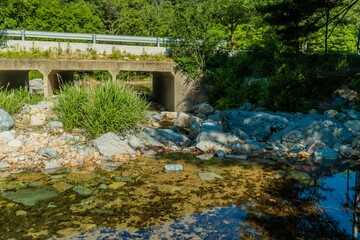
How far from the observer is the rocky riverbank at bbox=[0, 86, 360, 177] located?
6.97m

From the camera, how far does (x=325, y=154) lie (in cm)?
750

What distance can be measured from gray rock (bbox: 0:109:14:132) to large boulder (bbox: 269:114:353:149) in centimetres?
692

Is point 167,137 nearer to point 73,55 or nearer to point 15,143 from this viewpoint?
point 15,143

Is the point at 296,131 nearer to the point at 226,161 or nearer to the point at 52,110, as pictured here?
the point at 226,161

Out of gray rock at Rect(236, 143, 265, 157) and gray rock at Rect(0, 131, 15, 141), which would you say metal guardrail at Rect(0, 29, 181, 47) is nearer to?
gray rock at Rect(0, 131, 15, 141)

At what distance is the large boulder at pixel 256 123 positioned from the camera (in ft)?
29.6

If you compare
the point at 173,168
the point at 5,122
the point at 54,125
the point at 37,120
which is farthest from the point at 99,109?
the point at 173,168

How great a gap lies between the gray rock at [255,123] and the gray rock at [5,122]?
6.03 metres

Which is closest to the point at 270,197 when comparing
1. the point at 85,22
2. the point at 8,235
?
the point at 8,235

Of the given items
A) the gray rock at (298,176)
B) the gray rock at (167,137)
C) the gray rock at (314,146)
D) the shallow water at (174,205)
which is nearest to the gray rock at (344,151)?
the gray rock at (314,146)

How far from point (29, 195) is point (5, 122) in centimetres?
→ 327

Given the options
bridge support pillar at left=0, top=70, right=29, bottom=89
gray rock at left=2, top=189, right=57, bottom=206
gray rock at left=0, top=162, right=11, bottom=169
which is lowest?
gray rock at left=2, top=189, right=57, bottom=206

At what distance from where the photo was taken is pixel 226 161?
23.9ft

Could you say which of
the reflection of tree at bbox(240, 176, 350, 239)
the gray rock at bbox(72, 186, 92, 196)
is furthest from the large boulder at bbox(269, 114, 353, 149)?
the gray rock at bbox(72, 186, 92, 196)
